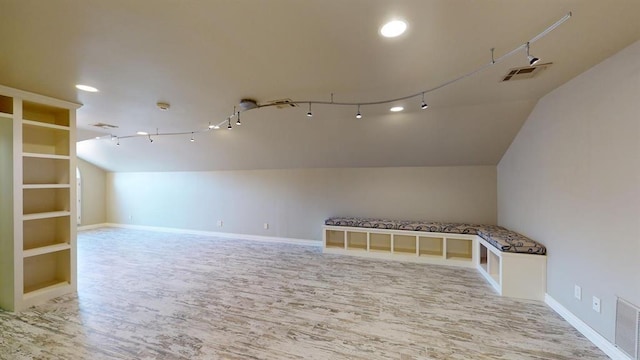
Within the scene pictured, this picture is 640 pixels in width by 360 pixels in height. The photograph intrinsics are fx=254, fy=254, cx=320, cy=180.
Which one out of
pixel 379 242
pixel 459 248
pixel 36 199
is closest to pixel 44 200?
pixel 36 199

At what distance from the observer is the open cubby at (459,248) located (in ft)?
15.0

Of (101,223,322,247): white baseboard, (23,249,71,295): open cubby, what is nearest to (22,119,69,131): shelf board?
(23,249,71,295): open cubby

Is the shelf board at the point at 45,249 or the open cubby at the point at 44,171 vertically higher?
the open cubby at the point at 44,171

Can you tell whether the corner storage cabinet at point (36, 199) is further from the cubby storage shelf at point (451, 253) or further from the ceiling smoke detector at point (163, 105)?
the cubby storage shelf at point (451, 253)

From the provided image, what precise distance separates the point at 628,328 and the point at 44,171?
6.23 meters

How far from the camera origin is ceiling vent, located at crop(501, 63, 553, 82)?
2.26m

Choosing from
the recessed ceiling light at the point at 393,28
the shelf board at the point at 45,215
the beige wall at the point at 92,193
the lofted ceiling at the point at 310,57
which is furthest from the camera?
the beige wall at the point at 92,193

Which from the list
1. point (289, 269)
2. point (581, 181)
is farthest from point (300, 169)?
point (581, 181)

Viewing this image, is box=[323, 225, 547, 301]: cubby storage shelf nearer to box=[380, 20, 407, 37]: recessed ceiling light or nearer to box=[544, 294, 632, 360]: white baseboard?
box=[544, 294, 632, 360]: white baseboard

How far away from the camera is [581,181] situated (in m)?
2.39

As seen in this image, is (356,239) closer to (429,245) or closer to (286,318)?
(429,245)

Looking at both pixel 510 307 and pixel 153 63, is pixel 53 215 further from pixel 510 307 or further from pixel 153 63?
pixel 510 307

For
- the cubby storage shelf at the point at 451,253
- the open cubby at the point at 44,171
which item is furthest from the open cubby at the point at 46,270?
the cubby storage shelf at the point at 451,253

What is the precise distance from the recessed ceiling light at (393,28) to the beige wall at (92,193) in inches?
367
